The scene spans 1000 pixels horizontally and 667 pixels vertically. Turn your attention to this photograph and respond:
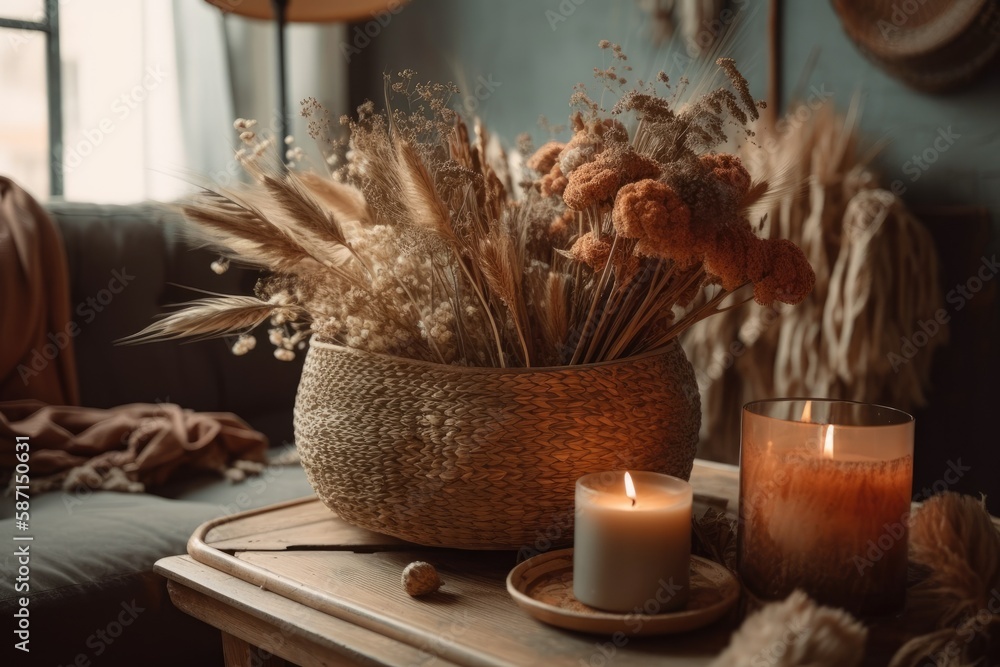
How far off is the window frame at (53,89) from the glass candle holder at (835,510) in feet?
8.44

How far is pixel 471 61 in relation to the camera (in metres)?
3.07

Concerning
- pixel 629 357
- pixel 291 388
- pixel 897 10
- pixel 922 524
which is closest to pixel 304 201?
pixel 629 357

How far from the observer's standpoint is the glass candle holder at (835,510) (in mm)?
684

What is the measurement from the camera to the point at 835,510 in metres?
0.68

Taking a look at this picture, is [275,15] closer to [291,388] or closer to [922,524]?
[291,388]

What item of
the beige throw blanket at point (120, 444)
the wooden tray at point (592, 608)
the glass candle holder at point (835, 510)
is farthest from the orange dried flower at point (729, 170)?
the beige throw blanket at point (120, 444)

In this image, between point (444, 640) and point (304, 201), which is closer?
point (444, 640)

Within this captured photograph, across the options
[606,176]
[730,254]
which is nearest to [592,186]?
[606,176]

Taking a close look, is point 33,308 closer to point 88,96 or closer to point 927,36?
point 88,96

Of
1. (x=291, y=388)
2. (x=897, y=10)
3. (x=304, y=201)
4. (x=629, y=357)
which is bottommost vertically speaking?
(x=291, y=388)

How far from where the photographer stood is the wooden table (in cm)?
65

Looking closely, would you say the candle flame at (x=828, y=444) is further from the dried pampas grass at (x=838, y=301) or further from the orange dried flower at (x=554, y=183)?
the dried pampas grass at (x=838, y=301)

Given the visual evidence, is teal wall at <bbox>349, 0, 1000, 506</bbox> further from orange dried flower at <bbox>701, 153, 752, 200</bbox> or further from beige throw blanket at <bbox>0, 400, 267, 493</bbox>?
orange dried flower at <bbox>701, 153, 752, 200</bbox>

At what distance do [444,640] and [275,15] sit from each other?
2.07 metres
